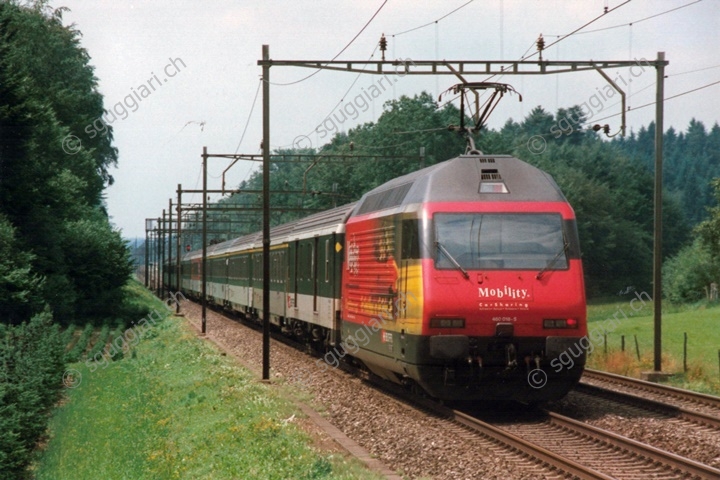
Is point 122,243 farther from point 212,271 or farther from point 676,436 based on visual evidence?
point 676,436

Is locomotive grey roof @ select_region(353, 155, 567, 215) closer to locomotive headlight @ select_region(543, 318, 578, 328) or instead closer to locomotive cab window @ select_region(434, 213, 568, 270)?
locomotive cab window @ select_region(434, 213, 568, 270)

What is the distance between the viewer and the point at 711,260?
65.2m

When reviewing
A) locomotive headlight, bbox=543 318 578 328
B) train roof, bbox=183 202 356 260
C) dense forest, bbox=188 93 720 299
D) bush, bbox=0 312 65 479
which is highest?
dense forest, bbox=188 93 720 299

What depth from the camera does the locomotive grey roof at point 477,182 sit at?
46.9 ft

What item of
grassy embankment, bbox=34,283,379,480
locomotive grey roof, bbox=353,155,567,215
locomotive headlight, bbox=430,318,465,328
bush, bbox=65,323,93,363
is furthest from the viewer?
bush, bbox=65,323,93,363

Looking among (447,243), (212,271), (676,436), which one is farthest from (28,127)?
(676,436)

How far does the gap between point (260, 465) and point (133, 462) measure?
4775 mm

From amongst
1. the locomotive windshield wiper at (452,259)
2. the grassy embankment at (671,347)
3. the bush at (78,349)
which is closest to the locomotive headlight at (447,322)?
the locomotive windshield wiper at (452,259)

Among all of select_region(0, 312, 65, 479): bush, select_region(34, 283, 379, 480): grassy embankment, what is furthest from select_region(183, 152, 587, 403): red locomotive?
select_region(0, 312, 65, 479): bush

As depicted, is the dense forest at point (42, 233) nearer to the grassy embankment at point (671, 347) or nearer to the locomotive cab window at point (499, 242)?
the locomotive cab window at point (499, 242)

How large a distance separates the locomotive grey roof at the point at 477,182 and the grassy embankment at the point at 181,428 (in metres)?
3.80

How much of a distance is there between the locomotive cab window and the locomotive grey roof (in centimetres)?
35

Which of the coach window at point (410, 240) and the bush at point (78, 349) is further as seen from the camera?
the bush at point (78, 349)

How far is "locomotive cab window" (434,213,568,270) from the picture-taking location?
543 inches
